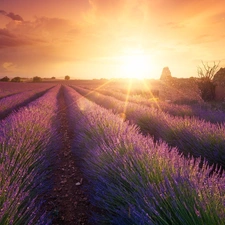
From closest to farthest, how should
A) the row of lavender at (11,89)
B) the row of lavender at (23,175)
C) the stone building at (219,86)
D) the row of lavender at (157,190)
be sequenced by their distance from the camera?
the row of lavender at (157,190), the row of lavender at (23,175), the stone building at (219,86), the row of lavender at (11,89)

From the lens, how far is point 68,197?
10.2 ft

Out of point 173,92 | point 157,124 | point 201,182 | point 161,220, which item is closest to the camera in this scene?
point 161,220

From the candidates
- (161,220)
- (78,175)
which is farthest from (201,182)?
(78,175)

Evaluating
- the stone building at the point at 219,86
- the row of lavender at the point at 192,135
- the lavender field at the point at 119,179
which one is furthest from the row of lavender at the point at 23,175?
the stone building at the point at 219,86

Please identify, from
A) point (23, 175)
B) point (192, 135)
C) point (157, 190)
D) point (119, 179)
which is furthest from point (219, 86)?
point (23, 175)

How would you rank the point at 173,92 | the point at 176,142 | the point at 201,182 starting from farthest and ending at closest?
the point at 173,92 → the point at 176,142 → the point at 201,182

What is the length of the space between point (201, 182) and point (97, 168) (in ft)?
5.38

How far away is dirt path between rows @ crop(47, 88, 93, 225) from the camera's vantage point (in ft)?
8.66

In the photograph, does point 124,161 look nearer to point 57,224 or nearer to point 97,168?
point 97,168

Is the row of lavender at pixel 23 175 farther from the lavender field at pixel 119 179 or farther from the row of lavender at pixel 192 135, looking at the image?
the row of lavender at pixel 192 135

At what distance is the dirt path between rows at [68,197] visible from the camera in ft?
8.66

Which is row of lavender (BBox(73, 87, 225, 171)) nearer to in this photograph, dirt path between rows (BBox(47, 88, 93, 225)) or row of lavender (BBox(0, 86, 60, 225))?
dirt path between rows (BBox(47, 88, 93, 225))

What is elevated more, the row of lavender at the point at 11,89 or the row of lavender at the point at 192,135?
the row of lavender at the point at 192,135

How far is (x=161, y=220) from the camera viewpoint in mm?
1563
